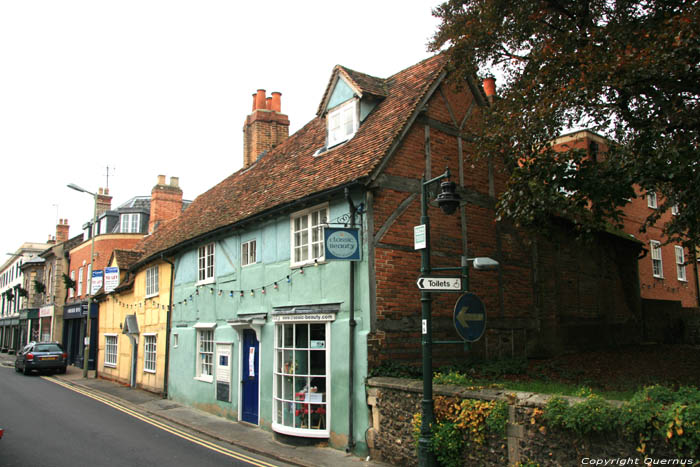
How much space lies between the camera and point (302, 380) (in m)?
11.9

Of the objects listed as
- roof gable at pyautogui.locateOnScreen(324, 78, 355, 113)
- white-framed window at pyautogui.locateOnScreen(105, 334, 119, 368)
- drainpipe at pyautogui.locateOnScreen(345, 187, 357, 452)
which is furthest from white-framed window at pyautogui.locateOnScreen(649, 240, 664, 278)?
white-framed window at pyautogui.locateOnScreen(105, 334, 119, 368)

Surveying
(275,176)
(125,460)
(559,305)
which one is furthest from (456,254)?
(125,460)

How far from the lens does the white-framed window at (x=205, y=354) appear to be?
1657 centimetres

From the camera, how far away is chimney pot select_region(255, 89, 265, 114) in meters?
22.6

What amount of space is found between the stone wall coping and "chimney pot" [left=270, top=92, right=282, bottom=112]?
1535cm

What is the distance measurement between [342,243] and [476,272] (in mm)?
3940

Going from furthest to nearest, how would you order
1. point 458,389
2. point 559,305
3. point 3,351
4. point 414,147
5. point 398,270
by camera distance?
point 3,351
point 559,305
point 414,147
point 398,270
point 458,389

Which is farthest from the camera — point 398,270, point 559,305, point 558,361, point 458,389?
point 559,305

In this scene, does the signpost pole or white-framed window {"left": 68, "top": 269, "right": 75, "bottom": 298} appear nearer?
the signpost pole

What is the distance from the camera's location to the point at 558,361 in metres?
13.1

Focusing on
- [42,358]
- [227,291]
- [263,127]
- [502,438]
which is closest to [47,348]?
[42,358]

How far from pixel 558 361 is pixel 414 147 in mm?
6283

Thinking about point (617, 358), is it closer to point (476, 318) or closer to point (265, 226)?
point (476, 318)

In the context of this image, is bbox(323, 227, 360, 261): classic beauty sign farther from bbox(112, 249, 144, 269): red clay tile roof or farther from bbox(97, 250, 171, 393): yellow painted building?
bbox(112, 249, 144, 269): red clay tile roof
